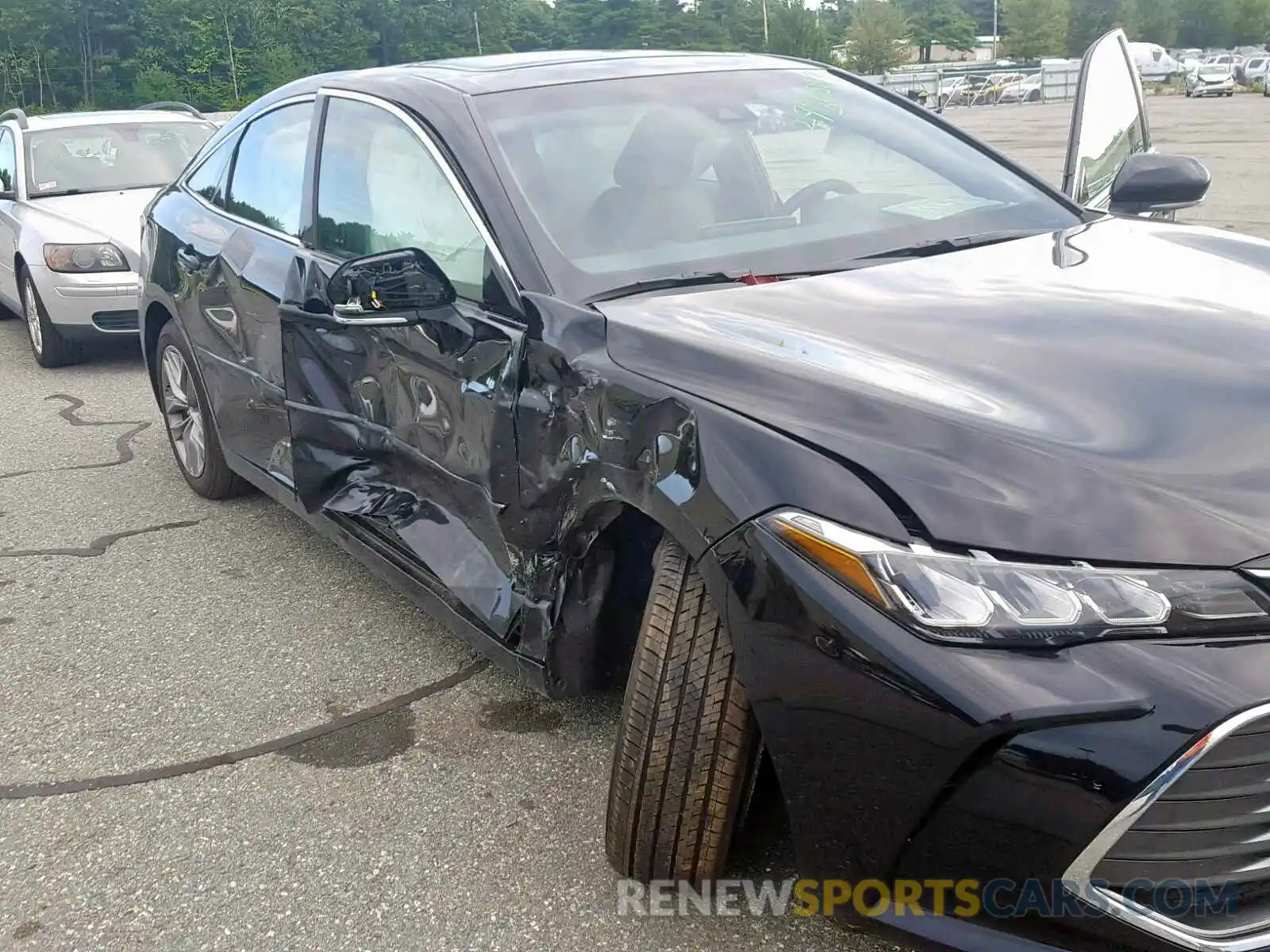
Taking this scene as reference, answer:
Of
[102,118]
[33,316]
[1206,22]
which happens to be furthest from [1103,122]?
[1206,22]

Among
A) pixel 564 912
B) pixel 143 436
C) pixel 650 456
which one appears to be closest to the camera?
pixel 650 456

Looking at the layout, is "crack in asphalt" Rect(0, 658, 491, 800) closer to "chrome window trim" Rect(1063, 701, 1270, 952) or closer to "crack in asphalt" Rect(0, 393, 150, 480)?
"chrome window trim" Rect(1063, 701, 1270, 952)

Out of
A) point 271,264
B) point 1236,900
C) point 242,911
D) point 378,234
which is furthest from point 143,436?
point 1236,900

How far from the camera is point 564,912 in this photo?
2400 millimetres

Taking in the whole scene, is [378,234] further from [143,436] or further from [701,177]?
[143,436]

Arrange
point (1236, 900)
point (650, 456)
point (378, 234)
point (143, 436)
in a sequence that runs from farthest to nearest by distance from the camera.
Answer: point (143, 436)
point (378, 234)
point (650, 456)
point (1236, 900)

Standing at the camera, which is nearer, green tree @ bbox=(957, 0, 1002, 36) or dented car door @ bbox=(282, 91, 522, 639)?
dented car door @ bbox=(282, 91, 522, 639)

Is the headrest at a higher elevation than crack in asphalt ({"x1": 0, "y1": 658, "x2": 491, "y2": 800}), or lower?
higher

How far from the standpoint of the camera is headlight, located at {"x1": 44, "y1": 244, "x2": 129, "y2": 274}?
7551 millimetres

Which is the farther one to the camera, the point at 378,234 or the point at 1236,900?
the point at 378,234

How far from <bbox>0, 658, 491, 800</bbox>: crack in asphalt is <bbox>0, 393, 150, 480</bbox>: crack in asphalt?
294cm

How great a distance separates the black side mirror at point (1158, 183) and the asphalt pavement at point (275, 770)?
6.71ft

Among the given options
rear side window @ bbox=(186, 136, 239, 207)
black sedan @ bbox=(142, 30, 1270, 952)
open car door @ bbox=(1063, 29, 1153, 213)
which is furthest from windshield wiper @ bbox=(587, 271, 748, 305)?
rear side window @ bbox=(186, 136, 239, 207)

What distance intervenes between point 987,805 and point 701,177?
186 cm
